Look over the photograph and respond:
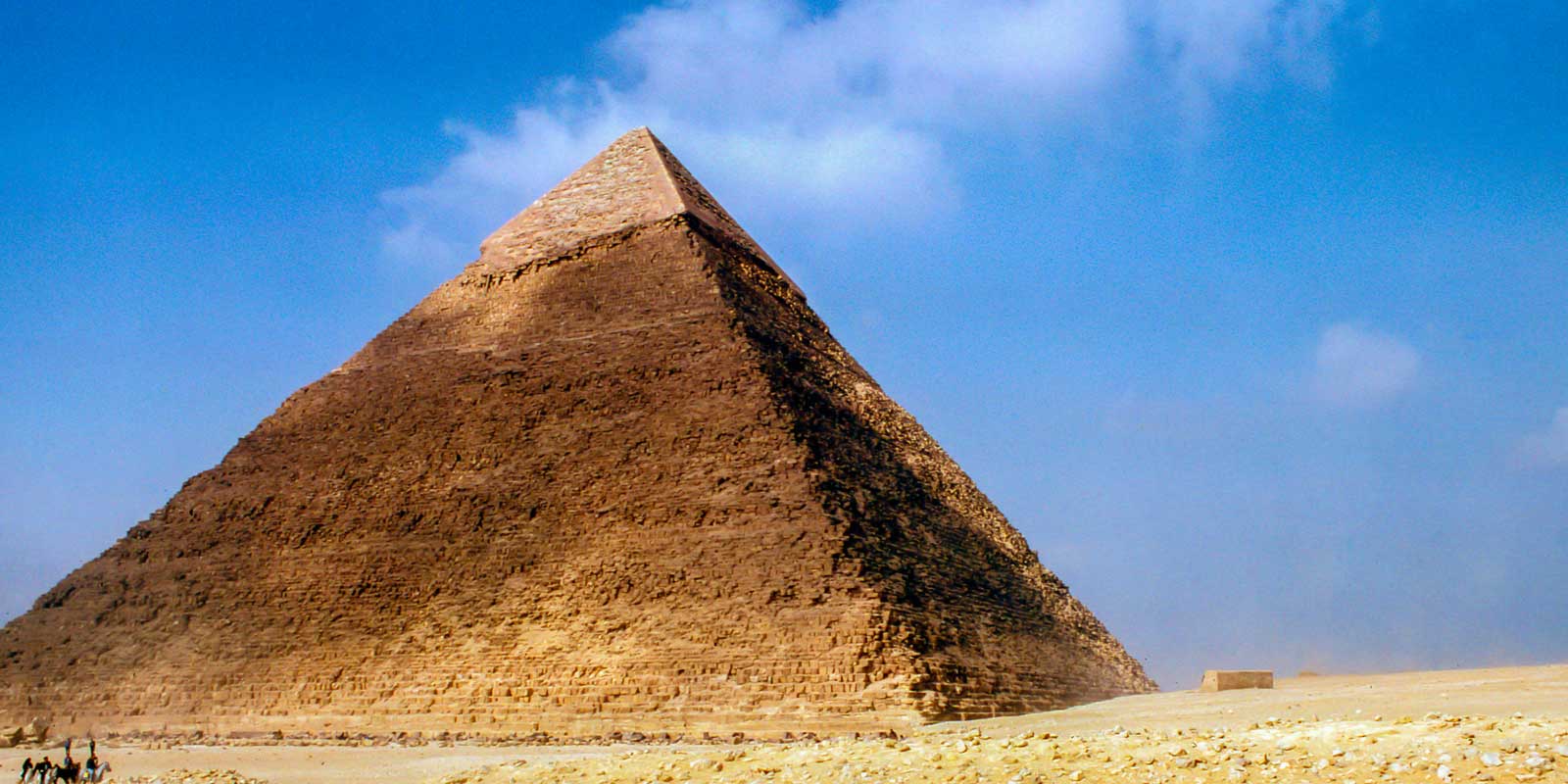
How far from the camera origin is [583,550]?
18000mm

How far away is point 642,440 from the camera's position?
19.3 m

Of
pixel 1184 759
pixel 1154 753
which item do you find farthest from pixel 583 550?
pixel 1184 759

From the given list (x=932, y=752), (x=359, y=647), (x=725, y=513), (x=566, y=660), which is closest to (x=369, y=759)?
(x=566, y=660)

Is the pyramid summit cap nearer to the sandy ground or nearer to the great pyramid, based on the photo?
the great pyramid

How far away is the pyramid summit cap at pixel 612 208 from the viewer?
24.6 metres

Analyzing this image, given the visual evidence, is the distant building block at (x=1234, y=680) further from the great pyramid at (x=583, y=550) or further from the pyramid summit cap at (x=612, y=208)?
the pyramid summit cap at (x=612, y=208)

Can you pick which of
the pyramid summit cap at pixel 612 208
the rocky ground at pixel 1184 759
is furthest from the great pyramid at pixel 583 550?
the rocky ground at pixel 1184 759

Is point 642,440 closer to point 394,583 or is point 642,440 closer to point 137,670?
point 394,583

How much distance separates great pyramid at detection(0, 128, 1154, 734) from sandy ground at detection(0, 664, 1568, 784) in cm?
170

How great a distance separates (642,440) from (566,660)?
3955mm

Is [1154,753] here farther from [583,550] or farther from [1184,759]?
[583,550]

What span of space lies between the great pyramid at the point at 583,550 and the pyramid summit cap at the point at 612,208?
0.33 feet

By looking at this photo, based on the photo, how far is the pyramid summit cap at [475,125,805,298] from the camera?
968 inches

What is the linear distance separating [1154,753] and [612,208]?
1835 centimetres
